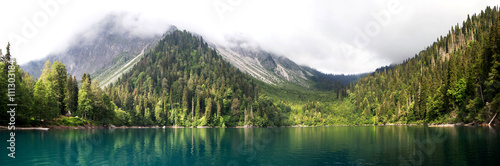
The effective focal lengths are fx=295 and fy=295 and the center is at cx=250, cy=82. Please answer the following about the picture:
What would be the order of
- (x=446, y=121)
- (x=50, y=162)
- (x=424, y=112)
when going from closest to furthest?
(x=50, y=162), (x=446, y=121), (x=424, y=112)

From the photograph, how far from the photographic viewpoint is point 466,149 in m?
38.6

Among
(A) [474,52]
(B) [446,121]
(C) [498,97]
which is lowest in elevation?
(B) [446,121]

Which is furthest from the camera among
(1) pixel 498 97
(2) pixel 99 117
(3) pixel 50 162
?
(2) pixel 99 117

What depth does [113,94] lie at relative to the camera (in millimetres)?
174250

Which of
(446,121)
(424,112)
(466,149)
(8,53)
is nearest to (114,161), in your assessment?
(466,149)

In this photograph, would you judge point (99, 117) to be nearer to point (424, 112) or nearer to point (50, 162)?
point (50, 162)

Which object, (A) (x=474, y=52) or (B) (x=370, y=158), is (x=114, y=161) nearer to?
(B) (x=370, y=158)

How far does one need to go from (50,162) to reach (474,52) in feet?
399

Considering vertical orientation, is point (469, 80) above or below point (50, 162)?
above

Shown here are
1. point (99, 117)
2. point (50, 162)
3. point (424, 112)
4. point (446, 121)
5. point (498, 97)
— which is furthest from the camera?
point (424, 112)

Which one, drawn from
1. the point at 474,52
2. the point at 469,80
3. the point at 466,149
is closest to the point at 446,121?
the point at 469,80

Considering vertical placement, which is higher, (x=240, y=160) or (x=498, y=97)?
(x=498, y=97)

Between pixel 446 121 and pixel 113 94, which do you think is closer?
pixel 446 121

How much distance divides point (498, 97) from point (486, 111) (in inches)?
302
